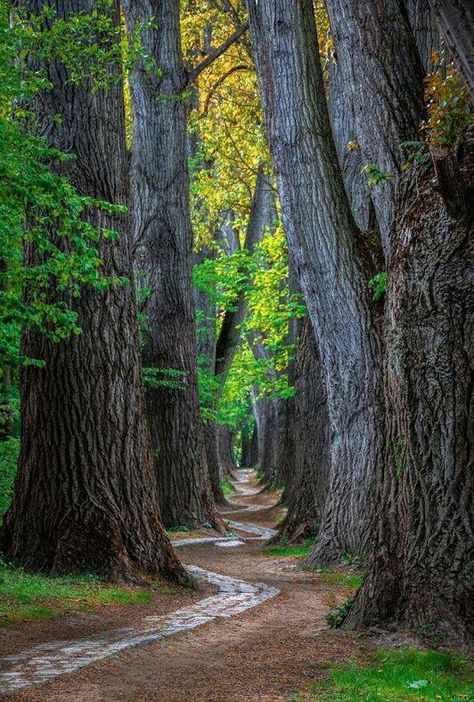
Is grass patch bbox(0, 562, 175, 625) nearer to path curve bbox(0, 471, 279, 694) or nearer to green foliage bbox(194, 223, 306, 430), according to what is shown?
path curve bbox(0, 471, 279, 694)

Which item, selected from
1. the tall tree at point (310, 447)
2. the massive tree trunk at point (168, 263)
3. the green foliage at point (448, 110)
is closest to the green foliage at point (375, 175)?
the green foliage at point (448, 110)

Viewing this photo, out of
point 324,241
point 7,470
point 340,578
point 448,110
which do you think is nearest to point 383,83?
point 448,110

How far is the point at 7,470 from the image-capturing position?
13.6 metres

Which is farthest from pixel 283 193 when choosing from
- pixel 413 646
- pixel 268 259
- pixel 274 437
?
pixel 274 437

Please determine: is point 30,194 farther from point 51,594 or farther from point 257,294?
point 257,294

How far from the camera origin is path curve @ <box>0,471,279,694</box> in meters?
6.06

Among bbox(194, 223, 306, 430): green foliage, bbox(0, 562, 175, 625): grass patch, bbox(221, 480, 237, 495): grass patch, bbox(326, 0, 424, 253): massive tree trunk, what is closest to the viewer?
bbox(0, 562, 175, 625): grass patch

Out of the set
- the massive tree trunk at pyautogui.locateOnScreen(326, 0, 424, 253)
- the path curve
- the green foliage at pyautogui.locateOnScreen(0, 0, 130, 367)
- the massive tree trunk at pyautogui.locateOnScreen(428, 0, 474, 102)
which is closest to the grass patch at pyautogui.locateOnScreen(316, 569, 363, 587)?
the path curve

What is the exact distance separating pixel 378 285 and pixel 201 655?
5.79m

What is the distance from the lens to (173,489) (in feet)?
55.3

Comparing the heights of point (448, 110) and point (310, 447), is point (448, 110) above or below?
above

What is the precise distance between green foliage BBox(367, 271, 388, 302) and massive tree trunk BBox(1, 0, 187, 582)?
2973mm

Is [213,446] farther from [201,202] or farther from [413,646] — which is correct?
[413,646]

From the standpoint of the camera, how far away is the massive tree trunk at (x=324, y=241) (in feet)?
39.0
